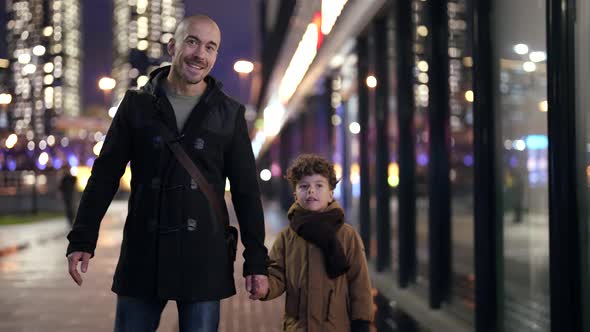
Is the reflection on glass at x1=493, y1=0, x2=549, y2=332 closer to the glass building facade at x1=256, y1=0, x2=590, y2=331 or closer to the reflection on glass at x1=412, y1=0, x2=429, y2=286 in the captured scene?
the glass building facade at x1=256, y1=0, x2=590, y2=331

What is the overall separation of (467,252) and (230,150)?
33.5 ft

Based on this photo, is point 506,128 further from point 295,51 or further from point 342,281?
point 295,51

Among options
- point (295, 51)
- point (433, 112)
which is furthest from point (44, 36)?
point (433, 112)

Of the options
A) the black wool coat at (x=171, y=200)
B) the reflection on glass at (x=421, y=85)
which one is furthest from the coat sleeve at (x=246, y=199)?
the reflection on glass at (x=421, y=85)

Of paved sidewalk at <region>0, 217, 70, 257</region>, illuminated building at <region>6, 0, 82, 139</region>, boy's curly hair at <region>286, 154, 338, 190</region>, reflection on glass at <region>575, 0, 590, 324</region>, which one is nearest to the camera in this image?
boy's curly hair at <region>286, 154, 338, 190</region>

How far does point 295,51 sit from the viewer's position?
15.5 metres

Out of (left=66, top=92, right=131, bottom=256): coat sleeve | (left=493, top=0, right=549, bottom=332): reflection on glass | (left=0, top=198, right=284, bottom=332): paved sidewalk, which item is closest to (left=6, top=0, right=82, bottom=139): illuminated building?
(left=0, top=198, right=284, bottom=332): paved sidewalk

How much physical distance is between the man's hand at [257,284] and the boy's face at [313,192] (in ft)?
1.87

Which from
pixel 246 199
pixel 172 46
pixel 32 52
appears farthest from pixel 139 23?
pixel 246 199

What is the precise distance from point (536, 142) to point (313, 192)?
2.90 metres

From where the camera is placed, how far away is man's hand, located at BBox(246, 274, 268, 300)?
2.80 metres

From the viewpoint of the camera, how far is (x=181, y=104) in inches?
A: 110

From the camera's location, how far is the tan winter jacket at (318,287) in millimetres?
3213

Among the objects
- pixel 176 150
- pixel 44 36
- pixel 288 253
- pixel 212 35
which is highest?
pixel 44 36
